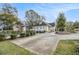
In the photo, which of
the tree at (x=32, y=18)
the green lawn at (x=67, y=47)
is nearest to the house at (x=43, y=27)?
the tree at (x=32, y=18)

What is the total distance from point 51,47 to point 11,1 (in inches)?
25.9

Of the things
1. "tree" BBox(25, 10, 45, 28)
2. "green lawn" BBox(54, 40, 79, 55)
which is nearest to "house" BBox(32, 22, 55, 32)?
"tree" BBox(25, 10, 45, 28)

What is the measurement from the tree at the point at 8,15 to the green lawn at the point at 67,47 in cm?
55

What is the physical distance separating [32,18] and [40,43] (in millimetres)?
286

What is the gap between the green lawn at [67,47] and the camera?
3.12 m

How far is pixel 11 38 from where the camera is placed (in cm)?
316

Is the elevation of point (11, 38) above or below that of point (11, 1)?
below

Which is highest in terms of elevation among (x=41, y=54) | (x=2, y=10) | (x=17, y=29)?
(x=2, y=10)

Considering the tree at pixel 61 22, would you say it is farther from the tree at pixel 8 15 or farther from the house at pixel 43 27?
the tree at pixel 8 15

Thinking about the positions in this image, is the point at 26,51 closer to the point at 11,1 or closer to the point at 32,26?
the point at 32,26

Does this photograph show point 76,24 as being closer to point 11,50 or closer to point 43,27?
point 43,27

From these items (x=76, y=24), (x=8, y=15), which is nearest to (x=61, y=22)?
(x=76, y=24)

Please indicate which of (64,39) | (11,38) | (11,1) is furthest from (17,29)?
(64,39)

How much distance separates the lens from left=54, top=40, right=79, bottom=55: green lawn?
3115mm
